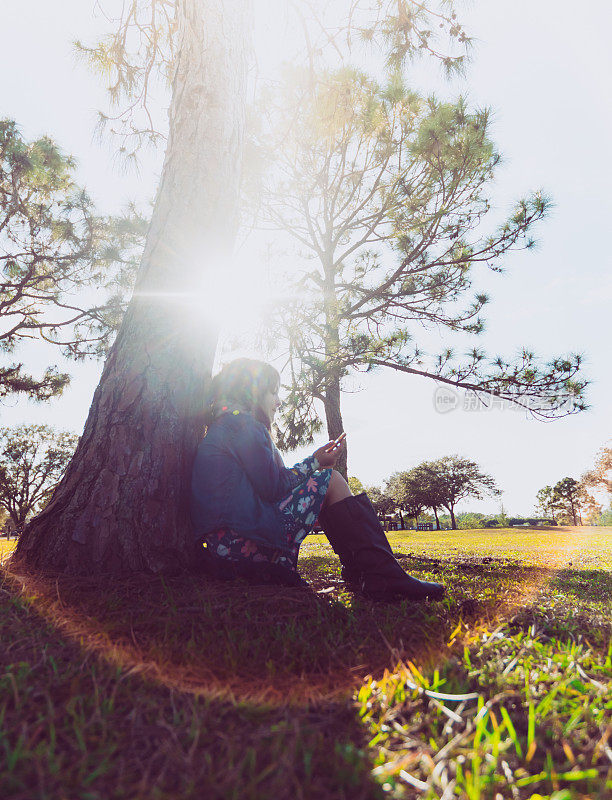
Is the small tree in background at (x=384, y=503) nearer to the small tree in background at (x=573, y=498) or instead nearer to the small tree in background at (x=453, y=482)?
the small tree in background at (x=453, y=482)

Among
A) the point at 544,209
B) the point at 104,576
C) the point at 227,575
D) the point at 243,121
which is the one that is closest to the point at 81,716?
the point at 104,576

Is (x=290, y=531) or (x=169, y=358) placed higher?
(x=169, y=358)

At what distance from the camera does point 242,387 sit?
2.17 m

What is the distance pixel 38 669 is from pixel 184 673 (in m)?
0.34

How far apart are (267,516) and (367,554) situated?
1.68 ft

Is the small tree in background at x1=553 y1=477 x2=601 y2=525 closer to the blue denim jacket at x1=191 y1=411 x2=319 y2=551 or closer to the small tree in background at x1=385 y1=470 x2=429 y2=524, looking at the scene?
the small tree in background at x1=385 y1=470 x2=429 y2=524

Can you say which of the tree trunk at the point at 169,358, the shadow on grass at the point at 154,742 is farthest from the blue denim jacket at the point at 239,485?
the shadow on grass at the point at 154,742

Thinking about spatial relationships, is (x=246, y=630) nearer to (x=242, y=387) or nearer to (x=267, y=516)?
(x=267, y=516)

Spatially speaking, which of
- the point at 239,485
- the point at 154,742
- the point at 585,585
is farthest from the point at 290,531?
the point at 585,585

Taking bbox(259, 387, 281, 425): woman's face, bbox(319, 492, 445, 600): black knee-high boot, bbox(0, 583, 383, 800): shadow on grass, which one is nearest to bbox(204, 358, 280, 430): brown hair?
bbox(259, 387, 281, 425): woman's face

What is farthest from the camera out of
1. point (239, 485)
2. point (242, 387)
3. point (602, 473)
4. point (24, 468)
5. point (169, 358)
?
point (602, 473)

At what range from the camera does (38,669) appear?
984mm

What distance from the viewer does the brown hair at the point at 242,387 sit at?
2158mm

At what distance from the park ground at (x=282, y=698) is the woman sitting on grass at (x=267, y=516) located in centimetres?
23
